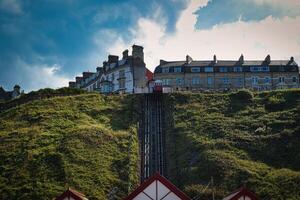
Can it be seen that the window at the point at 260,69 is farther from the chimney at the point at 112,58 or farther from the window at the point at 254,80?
the chimney at the point at 112,58

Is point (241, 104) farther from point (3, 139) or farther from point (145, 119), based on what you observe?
point (3, 139)

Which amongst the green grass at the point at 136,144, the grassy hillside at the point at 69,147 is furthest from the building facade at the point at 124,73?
the grassy hillside at the point at 69,147

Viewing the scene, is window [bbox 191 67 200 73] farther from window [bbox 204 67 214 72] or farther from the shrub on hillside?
the shrub on hillside

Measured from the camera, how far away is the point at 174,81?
114 metres

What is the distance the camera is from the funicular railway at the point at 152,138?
6681 cm

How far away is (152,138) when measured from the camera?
2950 inches

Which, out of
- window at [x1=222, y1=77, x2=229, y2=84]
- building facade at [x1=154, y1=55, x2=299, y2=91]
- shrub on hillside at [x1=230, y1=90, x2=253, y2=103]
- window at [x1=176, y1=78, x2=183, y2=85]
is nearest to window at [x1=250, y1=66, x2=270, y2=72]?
building facade at [x1=154, y1=55, x2=299, y2=91]

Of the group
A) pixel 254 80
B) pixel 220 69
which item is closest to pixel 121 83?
pixel 220 69

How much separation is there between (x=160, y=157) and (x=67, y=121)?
1786 centimetres

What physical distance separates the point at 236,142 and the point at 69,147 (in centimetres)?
2239

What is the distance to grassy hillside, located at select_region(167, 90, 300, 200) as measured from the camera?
58.3 metres

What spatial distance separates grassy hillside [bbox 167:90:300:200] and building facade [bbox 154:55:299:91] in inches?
882

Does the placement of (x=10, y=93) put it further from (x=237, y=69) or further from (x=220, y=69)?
(x=237, y=69)

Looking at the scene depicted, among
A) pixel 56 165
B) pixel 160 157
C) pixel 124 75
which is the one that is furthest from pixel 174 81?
pixel 56 165
